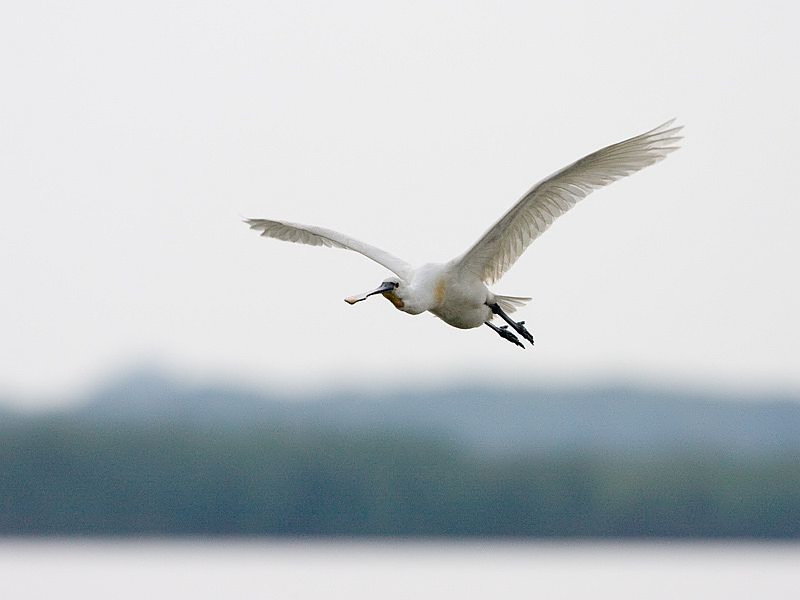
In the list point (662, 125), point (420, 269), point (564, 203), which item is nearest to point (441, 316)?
point (420, 269)

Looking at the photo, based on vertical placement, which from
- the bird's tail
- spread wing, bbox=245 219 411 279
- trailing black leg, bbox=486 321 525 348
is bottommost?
trailing black leg, bbox=486 321 525 348

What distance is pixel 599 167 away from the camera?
10.5m

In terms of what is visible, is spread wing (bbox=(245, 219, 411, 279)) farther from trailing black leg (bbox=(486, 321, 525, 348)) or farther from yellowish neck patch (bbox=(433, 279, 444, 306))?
trailing black leg (bbox=(486, 321, 525, 348))

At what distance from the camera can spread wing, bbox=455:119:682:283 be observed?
10375mm

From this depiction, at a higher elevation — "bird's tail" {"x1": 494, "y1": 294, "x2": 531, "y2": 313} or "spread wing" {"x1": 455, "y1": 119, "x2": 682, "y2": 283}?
"spread wing" {"x1": 455, "y1": 119, "x2": 682, "y2": 283}

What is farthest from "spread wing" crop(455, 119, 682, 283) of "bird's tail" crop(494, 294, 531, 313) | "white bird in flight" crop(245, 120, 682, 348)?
"bird's tail" crop(494, 294, 531, 313)

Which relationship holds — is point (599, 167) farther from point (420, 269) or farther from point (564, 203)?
point (420, 269)

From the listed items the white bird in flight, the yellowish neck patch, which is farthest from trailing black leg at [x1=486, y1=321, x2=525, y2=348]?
the yellowish neck patch

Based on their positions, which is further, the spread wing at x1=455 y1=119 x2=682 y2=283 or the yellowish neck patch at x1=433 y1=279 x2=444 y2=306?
the yellowish neck patch at x1=433 y1=279 x2=444 y2=306

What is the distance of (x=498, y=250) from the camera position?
442 inches

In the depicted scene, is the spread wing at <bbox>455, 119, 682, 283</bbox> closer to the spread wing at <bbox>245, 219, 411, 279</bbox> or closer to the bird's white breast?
the bird's white breast

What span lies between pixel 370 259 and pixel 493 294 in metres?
1.00

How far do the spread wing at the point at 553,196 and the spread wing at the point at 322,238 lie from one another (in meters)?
0.50

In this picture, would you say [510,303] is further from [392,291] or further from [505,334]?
[392,291]
